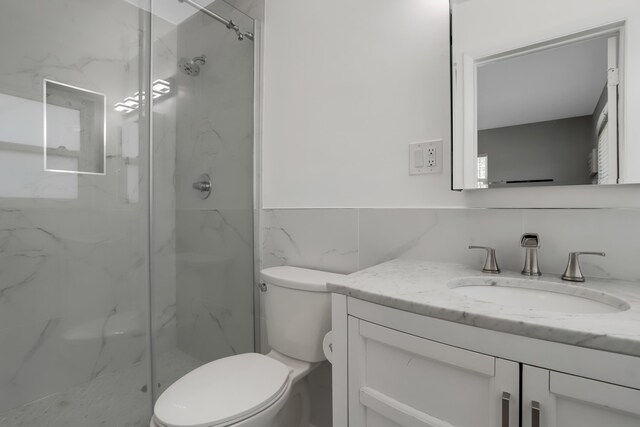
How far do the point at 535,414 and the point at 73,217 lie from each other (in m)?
1.60

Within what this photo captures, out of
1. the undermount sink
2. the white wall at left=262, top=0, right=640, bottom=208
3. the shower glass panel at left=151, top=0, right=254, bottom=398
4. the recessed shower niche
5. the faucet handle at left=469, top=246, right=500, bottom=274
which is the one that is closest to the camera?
the undermount sink

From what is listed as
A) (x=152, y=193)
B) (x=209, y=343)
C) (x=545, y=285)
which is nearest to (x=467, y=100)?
(x=545, y=285)

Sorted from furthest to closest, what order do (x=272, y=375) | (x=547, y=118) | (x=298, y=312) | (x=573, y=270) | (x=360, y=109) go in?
(x=360, y=109) → (x=298, y=312) → (x=272, y=375) → (x=547, y=118) → (x=573, y=270)

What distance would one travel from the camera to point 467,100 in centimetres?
102

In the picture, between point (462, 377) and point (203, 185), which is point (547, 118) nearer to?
point (462, 377)

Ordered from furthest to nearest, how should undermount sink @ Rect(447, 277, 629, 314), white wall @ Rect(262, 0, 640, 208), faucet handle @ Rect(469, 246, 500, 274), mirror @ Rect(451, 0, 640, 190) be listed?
white wall @ Rect(262, 0, 640, 208), faucet handle @ Rect(469, 246, 500, 274), mirror @ Rect(451, 0, 640, 190), undermount sink @ Rect(447, 277, 629, 314)

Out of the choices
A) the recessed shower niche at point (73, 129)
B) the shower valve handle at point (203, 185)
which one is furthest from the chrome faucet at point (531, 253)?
the recessed shower niche at point (73, 129)

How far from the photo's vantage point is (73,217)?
1237mm

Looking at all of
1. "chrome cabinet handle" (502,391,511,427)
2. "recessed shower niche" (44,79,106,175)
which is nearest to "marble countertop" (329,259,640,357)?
"chrome cabinet handle" (502,391,511,427)

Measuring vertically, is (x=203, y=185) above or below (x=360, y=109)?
below

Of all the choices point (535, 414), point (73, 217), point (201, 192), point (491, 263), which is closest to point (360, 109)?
point (491, 263)

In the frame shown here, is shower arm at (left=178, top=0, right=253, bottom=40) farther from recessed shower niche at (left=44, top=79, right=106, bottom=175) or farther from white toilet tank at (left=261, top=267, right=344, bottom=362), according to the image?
white toilet tank at (left=261, top=267, right=344, bottom=362)

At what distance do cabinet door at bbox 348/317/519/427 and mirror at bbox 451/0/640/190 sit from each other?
61cm

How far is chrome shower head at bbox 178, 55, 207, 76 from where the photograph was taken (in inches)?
57.9
